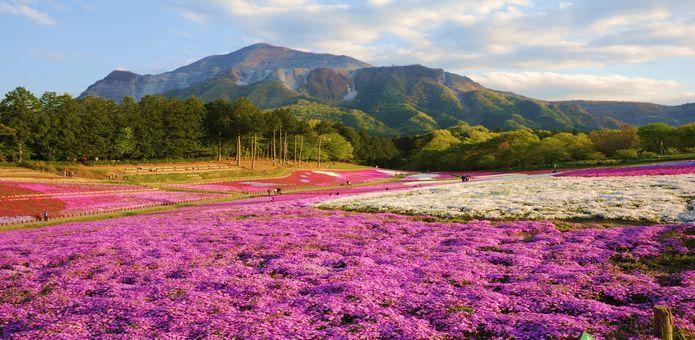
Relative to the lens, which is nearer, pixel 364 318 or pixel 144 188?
pixel 364 318

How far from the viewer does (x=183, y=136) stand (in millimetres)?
109188

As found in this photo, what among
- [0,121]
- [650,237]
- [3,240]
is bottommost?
[3,240]

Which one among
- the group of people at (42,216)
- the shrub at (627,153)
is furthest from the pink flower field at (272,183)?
the shrub at (627,153)

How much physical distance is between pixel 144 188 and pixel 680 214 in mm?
64668

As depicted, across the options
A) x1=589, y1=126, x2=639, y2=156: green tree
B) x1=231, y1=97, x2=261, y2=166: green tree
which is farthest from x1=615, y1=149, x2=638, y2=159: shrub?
x1=231, y1=97, x2=261, y2=166: green tree

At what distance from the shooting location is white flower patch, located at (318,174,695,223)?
31.1m

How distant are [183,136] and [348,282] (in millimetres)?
103589

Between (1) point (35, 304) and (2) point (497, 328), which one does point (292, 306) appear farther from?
(1) point (35, 304)

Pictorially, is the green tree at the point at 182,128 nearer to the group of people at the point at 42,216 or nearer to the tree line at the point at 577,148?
the group of people at the point at 42,216

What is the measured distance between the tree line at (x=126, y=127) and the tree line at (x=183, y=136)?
0.19 meters

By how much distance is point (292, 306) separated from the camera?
46.2 feet

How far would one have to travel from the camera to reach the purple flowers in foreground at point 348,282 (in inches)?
481

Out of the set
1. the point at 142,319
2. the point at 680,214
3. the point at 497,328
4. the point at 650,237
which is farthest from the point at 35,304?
the point at 680,214

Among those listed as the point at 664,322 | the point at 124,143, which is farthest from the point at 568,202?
the point at 124,143
